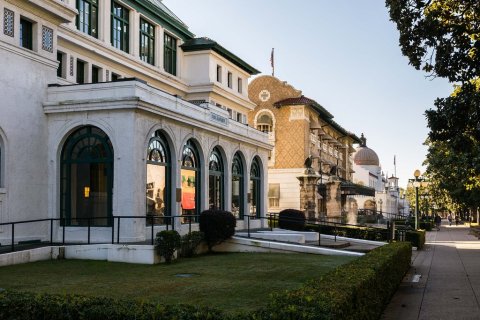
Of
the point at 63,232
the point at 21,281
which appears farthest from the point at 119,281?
the point at 63,232

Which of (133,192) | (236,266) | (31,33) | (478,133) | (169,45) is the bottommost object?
(236,266)

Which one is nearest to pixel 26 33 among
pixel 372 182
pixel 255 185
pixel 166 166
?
pixel 166 166

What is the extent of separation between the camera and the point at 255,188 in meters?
34.4

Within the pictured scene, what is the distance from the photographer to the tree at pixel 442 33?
53.6ft

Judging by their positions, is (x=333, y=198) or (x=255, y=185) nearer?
(x=255, y=185)

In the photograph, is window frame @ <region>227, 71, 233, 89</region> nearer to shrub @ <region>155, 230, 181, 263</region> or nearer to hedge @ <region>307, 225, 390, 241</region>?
hedge @ <region>307, 225, 390, 241</region>

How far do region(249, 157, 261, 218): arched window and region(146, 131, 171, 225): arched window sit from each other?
10.1 metres

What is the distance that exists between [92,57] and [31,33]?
5.21m

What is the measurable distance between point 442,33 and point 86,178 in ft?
41.6

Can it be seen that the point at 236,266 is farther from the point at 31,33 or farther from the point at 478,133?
the point at 31,33

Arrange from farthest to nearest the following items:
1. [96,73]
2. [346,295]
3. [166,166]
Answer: [96,73] < [166,166] < [346,295]

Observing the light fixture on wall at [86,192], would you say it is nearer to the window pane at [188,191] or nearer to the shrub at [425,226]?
the window pane at [188,191]

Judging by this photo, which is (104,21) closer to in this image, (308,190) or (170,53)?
(170,53)

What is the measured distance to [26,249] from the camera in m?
18.4
